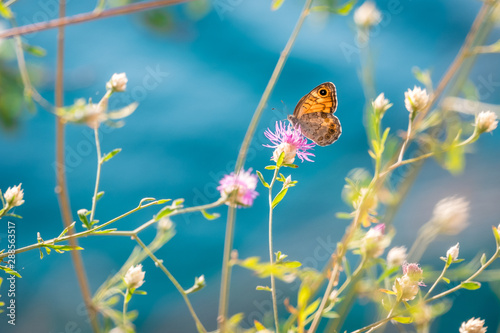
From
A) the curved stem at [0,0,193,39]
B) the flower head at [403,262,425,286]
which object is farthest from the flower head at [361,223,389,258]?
the curved stem at [0,0,193,39]

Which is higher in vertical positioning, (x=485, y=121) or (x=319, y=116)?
(x=319, y=116)

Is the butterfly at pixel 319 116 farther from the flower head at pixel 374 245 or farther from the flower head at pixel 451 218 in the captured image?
the flower head at pixel 374 245

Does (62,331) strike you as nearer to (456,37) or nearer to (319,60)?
(319,60)

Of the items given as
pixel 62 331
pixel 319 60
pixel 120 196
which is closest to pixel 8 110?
pixel 120 196

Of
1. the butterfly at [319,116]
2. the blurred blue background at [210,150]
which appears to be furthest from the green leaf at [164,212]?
the blurred blue background at [210,150]

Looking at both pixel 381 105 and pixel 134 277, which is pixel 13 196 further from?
pixel 381 105

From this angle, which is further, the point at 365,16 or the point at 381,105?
the point at 365,16

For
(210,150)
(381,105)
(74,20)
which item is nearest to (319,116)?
(381,105)

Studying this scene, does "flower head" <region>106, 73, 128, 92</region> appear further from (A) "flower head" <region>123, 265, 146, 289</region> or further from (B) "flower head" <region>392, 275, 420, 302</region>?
(B) "flower head" <region>392, 275, 420, 302</region>
